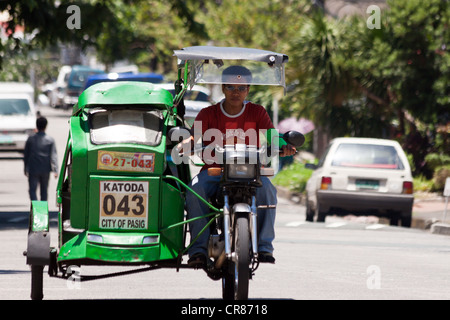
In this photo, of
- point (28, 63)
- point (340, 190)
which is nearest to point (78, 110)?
point (340, 190)

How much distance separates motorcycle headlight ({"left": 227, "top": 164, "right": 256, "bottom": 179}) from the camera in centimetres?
819

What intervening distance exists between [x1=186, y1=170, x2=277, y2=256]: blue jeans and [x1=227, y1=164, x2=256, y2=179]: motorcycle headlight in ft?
0.83

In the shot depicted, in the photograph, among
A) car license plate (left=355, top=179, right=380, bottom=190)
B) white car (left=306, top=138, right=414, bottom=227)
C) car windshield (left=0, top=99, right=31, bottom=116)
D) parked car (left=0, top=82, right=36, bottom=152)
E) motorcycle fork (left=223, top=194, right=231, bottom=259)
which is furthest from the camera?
car windshield (left=0, top=99, right=31, bottom=116)

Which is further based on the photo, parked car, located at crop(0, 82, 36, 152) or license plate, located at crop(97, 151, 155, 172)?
parked car, located at crop(0, 82, 36, 152)

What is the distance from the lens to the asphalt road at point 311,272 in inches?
383

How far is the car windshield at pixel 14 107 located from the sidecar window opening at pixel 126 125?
83.4ft

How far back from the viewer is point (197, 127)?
8758 mm

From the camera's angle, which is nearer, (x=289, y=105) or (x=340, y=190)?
(x=340, y=190)

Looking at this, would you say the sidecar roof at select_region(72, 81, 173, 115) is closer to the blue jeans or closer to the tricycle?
the tricycle

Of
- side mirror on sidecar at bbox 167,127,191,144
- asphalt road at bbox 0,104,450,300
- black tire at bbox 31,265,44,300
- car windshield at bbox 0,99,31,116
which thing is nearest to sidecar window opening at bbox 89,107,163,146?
side mirror on sidecar at bbox 167,127,191,144

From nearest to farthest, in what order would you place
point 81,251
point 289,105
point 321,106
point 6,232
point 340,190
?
point 81,251 → point 6,232 → point 340,190 → point 321,106 → point 289,105

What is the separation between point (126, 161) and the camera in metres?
8.29
